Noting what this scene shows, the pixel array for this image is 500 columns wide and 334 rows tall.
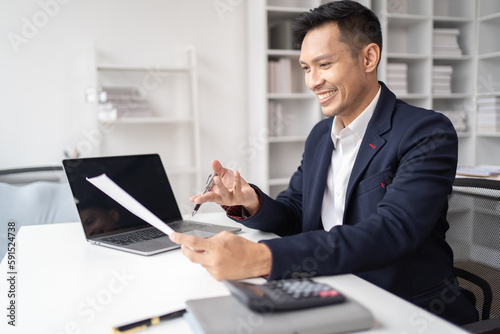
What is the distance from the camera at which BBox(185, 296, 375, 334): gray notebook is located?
0.62 meters

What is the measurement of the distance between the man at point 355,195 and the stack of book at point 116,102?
5.90 feet

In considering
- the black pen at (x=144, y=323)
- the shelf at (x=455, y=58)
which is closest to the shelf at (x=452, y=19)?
the shelf at (x=455, y=58)

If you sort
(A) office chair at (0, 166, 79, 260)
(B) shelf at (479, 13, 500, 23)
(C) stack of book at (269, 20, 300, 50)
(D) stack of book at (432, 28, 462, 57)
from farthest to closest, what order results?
(D) stack of book at (432, 28, 462, 57) < (B) shelf at (479, 13, 500, 23) < (C) stack of book at (269, 20, 300, 50) < (A) office chair at (0, 166, 79, 260)

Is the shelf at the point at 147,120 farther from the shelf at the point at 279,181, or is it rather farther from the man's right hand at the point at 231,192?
the man's right hand at the point at 231,192

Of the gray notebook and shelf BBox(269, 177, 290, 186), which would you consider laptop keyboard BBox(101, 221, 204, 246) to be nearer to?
the gray notebook

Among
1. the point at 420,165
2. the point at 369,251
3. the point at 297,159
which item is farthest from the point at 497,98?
the point at 369,251

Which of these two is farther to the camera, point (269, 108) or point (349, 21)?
point (269, 108)

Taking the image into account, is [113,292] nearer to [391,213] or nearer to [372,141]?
[391,213]

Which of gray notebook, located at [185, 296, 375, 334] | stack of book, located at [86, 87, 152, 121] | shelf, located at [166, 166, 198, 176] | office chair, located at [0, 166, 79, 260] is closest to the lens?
gray notebook, located at [185, 296, 375, 334]

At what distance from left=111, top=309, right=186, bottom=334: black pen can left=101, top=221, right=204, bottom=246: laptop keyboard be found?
53cm

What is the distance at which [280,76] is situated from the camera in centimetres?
331

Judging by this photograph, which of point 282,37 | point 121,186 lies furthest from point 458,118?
point 121,186

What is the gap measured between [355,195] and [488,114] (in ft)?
10.4

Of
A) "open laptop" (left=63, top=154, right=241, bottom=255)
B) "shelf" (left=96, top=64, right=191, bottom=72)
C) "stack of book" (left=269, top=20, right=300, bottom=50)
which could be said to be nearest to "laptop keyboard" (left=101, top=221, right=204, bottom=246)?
"open laptop" (left=63, top=154, right=241, bottom=255)
